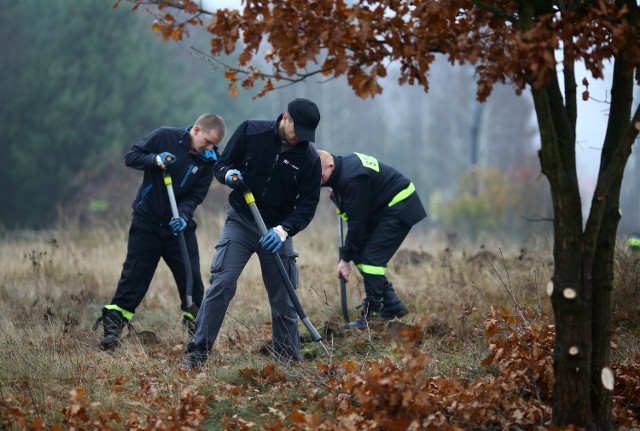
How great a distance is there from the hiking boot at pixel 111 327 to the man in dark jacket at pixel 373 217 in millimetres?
2229

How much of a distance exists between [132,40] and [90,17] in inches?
67.1

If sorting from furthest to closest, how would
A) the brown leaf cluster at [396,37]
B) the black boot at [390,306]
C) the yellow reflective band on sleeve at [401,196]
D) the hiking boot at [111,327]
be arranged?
the black boot at [390,306], the yellow reflective band on sleeve at [401,196], the hiking boot at [111,327], the brown leaf cluster at [396,37]

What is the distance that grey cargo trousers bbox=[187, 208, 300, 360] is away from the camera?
590cm

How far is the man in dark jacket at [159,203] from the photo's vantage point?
727 centimetres

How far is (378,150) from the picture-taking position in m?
57.2

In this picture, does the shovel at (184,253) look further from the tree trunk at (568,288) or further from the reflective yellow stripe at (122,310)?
the tree trunk at (568,288)

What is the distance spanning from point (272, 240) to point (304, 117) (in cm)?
97

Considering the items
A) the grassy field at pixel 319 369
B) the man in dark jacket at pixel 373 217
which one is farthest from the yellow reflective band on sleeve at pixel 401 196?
the grassy field at pixel 319 369

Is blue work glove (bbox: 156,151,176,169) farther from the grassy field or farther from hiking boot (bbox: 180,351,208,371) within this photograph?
hiking boot (bbox: 180,351,208,371)

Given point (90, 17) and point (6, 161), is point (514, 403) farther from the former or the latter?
point (90, 17)

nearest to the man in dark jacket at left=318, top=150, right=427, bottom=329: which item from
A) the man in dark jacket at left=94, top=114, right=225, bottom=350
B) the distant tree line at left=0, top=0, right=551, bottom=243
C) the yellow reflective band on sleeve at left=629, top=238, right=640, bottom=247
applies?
the man in dark jacket at left=94, top=114, right=225, bottom=350

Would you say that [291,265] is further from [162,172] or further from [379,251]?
[162,172]

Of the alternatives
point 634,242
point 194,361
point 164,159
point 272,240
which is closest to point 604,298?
point 272,240

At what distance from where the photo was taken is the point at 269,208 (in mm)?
6184
